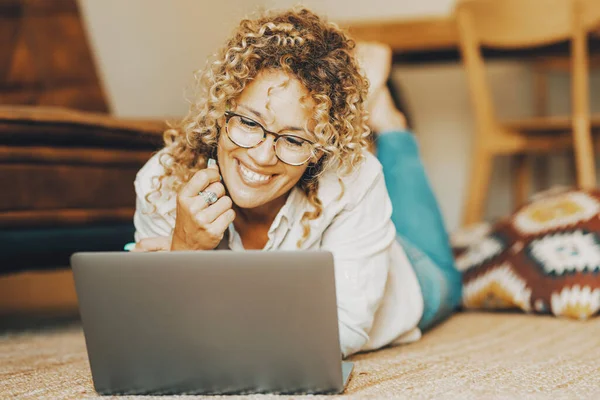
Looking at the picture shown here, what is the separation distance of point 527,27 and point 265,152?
152 centimetres

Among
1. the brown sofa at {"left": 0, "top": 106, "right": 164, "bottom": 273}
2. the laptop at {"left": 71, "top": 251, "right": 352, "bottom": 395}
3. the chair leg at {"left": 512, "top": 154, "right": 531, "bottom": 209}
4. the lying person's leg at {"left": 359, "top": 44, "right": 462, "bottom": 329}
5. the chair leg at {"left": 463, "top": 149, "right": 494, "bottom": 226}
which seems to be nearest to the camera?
the laptop at {"left": 71, "top": 251, "right": 352, "bottom": 395}

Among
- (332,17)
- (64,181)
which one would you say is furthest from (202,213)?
(332,17)

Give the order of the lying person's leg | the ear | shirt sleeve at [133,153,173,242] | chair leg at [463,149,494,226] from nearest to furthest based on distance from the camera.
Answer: the ear, shirt sleeve at [133,153,173,242], the lying person's leg, chair leg at [463,149,494,226]

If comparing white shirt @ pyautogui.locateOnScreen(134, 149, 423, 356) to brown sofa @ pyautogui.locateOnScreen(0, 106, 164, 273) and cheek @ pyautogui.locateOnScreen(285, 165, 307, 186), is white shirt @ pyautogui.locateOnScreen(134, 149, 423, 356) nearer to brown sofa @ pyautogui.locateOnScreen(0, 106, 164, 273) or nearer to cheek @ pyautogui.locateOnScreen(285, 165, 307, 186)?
cheek @ pyautogui.locateOnScreen(285, 165, 307, 186)

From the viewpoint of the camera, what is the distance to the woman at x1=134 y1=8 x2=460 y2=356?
96cm

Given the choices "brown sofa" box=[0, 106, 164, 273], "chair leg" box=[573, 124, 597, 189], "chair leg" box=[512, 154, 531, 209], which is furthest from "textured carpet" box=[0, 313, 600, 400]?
"chair leg" box=[512, 154, 531, 209]

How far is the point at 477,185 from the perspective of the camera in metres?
2.43

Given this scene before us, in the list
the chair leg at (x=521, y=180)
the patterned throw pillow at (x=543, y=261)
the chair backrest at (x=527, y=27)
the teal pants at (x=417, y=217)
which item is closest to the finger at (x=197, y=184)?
the teal pants at (x=417, y=217)

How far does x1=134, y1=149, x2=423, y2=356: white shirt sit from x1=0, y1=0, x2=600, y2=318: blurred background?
0.27 m

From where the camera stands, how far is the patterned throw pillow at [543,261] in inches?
61.1

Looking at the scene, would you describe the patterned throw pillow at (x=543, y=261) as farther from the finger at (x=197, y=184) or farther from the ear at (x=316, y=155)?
the finger at (x=197, y=184)

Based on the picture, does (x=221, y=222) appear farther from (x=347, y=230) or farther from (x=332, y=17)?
(x=332, y=17)

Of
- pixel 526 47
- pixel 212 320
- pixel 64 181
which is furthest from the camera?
pixel 526 47

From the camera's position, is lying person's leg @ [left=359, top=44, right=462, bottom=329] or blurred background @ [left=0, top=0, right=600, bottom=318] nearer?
blurred background @ [left=0, top=0, right=600, bottom=318]
